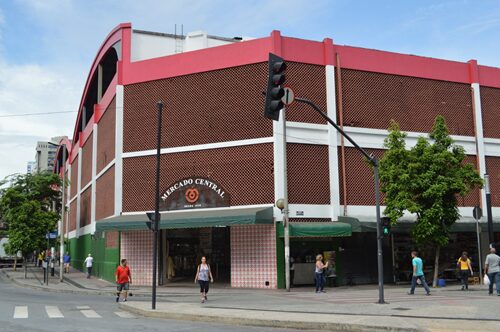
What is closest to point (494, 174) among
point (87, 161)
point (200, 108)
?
point (200, 108)

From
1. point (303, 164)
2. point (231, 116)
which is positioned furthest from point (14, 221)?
point (303, 164)

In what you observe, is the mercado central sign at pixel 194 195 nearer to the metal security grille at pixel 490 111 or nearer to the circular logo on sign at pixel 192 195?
the circular logo on sign at pixel 192 195

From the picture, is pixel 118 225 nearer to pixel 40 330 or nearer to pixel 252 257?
pixel 252 257

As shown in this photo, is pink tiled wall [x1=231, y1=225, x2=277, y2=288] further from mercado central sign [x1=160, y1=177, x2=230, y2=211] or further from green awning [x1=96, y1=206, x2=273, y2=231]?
mercado central sign [x1=160, y1=177, x2=230, y2=211]

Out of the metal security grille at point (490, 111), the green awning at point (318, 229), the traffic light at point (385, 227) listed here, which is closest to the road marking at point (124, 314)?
the traffic light at point (385, 227)

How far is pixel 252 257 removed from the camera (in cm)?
2516

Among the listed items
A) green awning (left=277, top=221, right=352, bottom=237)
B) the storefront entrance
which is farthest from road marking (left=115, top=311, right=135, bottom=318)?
the storefront entrance

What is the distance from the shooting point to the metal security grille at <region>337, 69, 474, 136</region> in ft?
90.0

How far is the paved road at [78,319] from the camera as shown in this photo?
42.0 ft

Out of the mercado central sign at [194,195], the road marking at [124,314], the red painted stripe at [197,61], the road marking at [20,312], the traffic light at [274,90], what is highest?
the red painted stripe at [197,61]

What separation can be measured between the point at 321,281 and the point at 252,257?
3.76 metres

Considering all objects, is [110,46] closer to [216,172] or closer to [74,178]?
[216,172]

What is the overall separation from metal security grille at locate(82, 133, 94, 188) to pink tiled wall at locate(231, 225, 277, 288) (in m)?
18.5

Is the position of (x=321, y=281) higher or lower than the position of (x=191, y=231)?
lower
